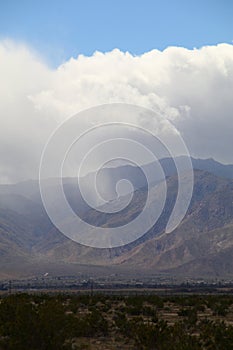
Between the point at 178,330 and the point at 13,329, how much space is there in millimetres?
7119

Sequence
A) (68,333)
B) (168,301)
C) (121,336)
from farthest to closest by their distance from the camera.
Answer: (168,301) < (121,336) < (68,333)

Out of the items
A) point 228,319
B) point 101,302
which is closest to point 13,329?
point 228,319

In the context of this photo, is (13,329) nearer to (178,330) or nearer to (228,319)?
(178,330)

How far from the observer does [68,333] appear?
834 inches

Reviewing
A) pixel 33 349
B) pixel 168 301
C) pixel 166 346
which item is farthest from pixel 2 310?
pixel 168 301

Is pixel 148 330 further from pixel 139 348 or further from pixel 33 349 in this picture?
pixel 33 349

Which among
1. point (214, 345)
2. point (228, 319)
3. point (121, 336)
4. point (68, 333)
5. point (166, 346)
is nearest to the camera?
point (166, 346)

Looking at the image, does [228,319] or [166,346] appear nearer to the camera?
[166,346]

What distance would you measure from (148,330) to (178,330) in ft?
4.77

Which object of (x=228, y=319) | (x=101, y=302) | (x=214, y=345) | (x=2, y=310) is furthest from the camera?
(x=101, y=302)

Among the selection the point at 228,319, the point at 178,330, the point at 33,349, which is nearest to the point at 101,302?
the point at 228,319

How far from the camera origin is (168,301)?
50719mm

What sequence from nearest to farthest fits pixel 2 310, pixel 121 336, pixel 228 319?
pixel 121 336 < pixel 2 310 < pixel 228 319

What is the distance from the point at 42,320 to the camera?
20062 mm
